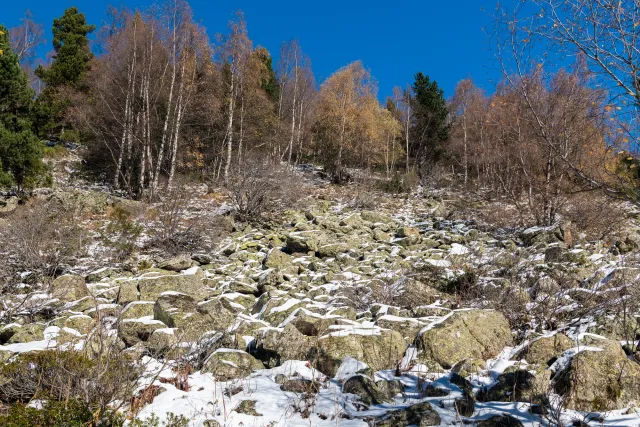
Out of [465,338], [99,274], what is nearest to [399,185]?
[99,274]

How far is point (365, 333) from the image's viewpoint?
502cm

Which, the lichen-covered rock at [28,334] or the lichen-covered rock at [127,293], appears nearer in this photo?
the lichen-covered rock at [28,334]

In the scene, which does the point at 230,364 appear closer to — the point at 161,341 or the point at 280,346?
the point at 280,346

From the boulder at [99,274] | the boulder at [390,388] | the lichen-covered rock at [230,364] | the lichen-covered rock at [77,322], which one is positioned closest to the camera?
the boulder at [390,388]

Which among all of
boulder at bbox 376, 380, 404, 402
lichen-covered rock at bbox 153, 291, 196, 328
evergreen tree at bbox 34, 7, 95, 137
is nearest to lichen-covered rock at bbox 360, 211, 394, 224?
lichen-covered rock at bbox 153, 291, 196, 328

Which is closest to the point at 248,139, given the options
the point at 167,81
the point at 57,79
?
the point at 167,81

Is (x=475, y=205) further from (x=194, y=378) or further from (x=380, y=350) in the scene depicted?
(x=194, y=378)

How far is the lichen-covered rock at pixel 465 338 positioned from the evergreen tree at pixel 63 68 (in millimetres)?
19856

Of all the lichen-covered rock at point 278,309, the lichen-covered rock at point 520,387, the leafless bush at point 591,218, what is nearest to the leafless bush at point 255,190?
the lichen-covered rock at point 278,309

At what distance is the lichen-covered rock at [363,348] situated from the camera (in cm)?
466

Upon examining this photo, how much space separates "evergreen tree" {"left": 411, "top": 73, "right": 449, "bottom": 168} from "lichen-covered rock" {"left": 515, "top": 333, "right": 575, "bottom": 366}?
987 inches

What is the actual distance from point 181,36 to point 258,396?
15.8 metres

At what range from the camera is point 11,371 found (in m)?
3.59

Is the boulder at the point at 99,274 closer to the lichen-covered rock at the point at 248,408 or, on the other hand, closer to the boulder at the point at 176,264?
the boulder at the point at 176,264
